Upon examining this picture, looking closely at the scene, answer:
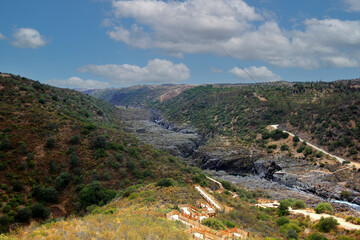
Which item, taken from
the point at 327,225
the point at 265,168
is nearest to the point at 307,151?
the point at 265,168

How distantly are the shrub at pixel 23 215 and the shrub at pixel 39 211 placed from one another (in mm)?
738

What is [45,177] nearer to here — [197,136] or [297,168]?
[297,168]

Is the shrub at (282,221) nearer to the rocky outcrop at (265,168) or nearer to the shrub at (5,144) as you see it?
the rocky outcrop at (265,168)

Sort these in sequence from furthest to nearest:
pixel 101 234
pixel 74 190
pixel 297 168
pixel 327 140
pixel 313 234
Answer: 1. pixel 327 140
2. pixel 297 168
3. pixel 74 190
4. pixel 313 234
5. pixel 101 234

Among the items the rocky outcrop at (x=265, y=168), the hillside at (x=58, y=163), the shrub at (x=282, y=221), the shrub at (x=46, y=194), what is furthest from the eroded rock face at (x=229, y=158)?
the shrub at (x=46, y=194)

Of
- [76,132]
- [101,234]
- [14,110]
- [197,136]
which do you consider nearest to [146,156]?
[76,132]

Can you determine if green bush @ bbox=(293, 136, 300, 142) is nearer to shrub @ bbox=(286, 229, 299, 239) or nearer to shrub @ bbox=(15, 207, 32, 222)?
shrub @ bbox=(286, 229, 299, 239)

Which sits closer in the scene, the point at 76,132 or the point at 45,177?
the point at 45,177

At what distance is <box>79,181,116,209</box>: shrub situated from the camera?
28.5 metres

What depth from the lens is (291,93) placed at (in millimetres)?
92438

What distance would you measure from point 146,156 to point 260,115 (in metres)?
53.7

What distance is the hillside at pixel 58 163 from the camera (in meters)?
28.0

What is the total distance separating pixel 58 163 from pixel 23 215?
9605 mm

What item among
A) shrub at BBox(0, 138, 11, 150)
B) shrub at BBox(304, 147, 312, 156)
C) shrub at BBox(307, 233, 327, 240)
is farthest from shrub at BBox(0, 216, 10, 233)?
shrub at BBox(304, 147, 312, 156)
